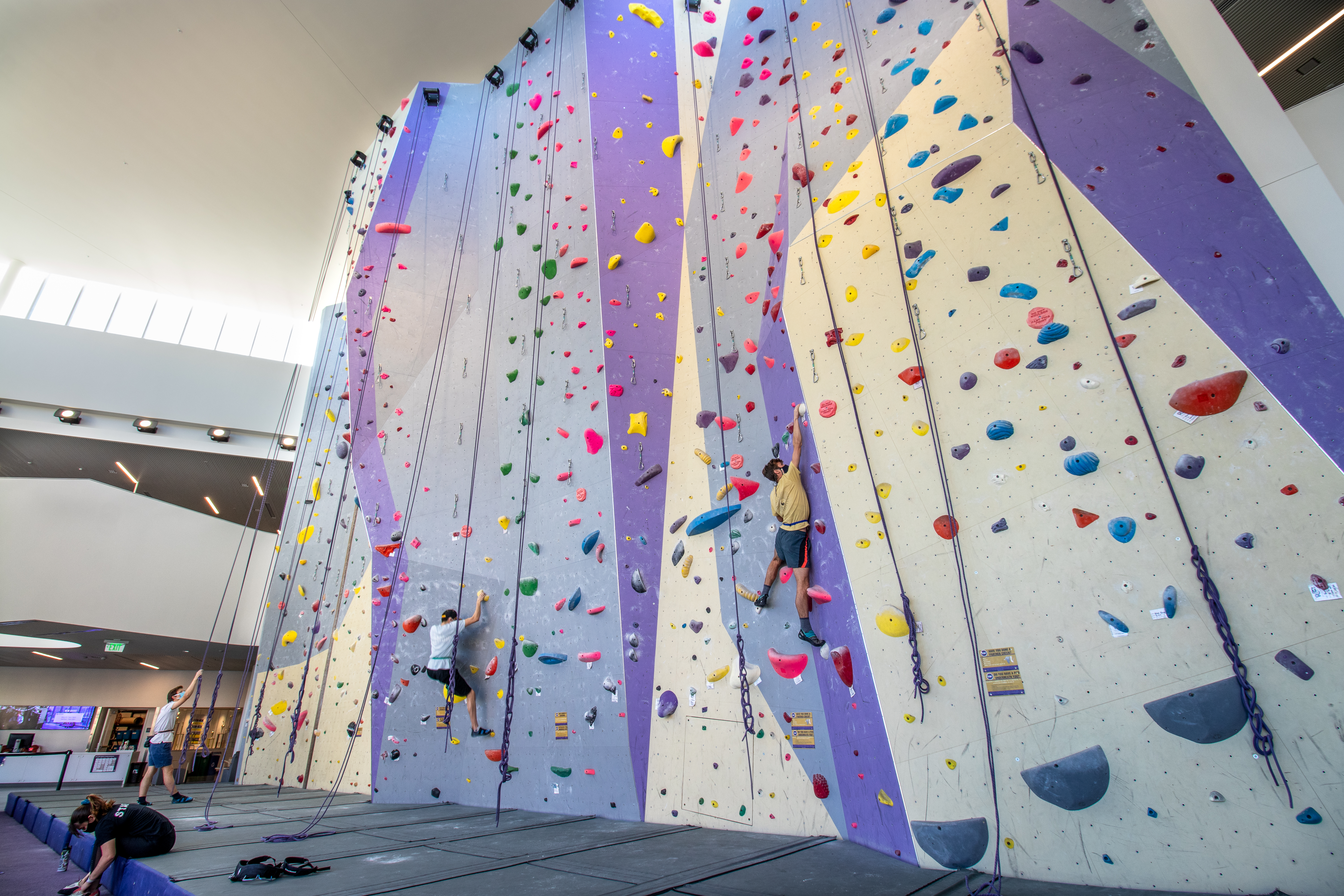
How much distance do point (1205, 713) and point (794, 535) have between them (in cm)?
170

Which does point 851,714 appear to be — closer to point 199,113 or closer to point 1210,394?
point 1210,394

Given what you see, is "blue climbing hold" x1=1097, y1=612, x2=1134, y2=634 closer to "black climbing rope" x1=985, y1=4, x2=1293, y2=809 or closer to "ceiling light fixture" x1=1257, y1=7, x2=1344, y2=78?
"black climbing rope" x1=985, y1=4, x2=1293, y2=809

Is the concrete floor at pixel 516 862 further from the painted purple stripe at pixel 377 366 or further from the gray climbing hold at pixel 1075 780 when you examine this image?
the painted purple stripe at pixel 377 366

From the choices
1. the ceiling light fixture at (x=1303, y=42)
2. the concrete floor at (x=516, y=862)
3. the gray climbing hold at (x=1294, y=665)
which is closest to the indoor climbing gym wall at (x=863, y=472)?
the gray climbing hold at (x=1294, y=665)

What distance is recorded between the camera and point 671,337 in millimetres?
4348

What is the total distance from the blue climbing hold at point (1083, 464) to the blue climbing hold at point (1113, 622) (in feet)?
0.80

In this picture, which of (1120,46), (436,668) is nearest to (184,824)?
(436,668)

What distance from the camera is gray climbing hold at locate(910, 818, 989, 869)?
2303 mm

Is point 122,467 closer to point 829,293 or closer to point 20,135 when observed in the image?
point 20,135

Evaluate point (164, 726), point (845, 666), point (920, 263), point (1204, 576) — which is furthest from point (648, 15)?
point (164, 726)

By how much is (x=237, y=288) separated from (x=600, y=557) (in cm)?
899

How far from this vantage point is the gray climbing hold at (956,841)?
Answer: 7.55ft

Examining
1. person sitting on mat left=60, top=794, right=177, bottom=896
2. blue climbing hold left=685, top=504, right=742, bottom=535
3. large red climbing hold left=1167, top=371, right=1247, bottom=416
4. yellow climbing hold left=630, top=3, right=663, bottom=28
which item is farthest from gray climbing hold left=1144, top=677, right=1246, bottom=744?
yellow climbing hold left=630, top=3, right=663, bottom=28

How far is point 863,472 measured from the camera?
309 centimetres
